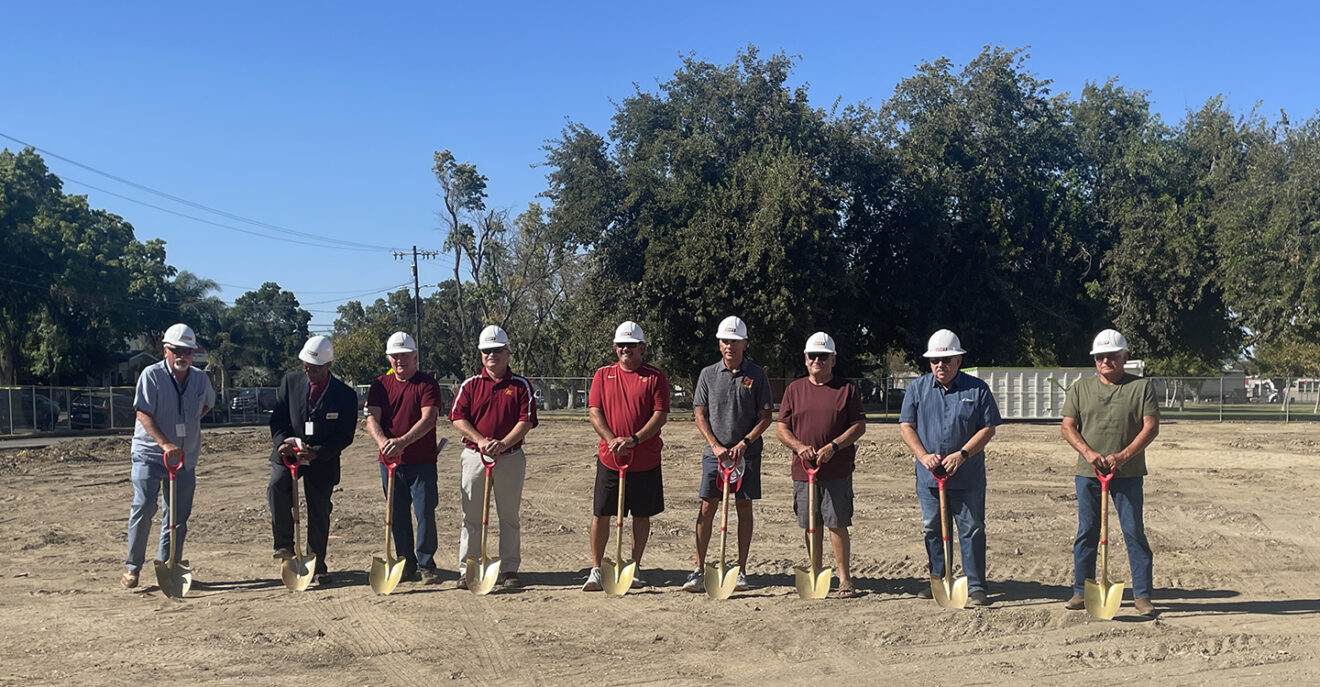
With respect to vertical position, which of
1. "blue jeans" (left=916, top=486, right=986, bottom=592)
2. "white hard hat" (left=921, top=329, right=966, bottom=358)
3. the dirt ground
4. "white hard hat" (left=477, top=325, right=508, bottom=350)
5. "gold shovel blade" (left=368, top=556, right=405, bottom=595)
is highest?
"white hard hat" (left=477, top=325, right=508, bottom=350)

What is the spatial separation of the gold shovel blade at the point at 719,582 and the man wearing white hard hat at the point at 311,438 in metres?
2.99

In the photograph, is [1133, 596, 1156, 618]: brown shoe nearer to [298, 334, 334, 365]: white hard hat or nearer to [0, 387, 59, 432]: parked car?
[298, 334, 334, 365]: white hard hat

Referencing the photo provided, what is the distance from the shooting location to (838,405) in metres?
7.26

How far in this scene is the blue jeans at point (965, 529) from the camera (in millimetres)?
7004

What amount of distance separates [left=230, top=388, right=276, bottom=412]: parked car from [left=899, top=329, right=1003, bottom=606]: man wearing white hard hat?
37645 mm

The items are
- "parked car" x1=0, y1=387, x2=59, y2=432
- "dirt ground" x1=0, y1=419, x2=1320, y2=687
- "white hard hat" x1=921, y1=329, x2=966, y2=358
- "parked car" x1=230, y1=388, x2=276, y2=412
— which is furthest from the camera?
"parked car" x1=230, y1=388, x2=276, y2=412

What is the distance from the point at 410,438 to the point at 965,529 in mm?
4194

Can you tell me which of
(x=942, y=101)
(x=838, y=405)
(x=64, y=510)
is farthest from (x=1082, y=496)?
Answer: (x=942, y=101)

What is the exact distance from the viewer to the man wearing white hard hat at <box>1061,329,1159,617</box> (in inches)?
264

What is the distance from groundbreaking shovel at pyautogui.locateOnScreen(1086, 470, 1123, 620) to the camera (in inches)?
259

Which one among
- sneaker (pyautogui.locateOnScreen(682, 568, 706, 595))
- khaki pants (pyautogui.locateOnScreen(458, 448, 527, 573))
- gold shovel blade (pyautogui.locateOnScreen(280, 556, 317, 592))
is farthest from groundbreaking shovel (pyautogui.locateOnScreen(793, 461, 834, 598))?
gold shovel blade (pyautogui.locateOnScreen(280, 556, 317, 592))

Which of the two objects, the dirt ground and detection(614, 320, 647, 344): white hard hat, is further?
detection(614, 320, 647, 344): white hard hat

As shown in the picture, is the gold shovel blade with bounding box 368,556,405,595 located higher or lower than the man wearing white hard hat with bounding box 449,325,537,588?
lower

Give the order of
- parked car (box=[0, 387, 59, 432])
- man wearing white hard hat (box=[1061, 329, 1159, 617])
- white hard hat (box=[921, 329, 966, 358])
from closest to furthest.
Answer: man wearing white hard hat (box=[1061, 329, 1159, 617]), white hard hat (box=[921, 329, 966, 358]), parked car (box=[0, 387, 59, 432])
